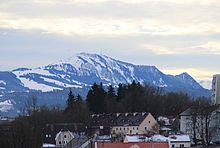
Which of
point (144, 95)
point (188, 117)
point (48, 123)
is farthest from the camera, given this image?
point (144, 95)

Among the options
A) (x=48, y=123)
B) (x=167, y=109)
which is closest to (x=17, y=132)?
(x=48, y=123)

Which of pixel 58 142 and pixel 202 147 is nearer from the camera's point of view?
pixel 202 147

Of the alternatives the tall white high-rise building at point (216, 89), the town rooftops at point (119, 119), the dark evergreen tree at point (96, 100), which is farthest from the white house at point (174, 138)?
the dark evergreen tree at point (96, 100)

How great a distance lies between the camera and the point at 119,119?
8506 cm

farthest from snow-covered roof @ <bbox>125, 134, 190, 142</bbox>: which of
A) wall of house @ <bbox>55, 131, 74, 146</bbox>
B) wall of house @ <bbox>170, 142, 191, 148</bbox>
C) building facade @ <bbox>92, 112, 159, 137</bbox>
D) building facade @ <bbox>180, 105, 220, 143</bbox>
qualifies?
wall of house @ <bbox>55, 131, 74, 146</bbox>

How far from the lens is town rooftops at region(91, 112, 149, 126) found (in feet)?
273

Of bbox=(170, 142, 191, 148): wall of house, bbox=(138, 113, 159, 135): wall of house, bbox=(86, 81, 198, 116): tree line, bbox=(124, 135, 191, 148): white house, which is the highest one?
bbox=(86, 81, 198, 116): tree line

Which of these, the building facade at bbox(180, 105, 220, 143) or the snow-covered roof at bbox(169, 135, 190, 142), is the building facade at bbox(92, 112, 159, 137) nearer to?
the building facade at bbox(180, 105, 220, 143)

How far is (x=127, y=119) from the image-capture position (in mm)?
84000

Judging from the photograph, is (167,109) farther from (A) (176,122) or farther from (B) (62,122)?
(B) (62,122)

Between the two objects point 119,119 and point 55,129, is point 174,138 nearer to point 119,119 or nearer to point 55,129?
point 55,129

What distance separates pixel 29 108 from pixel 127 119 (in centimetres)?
1453

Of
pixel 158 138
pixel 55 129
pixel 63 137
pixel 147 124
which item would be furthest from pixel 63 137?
pixel 158 138

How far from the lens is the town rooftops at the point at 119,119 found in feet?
273
